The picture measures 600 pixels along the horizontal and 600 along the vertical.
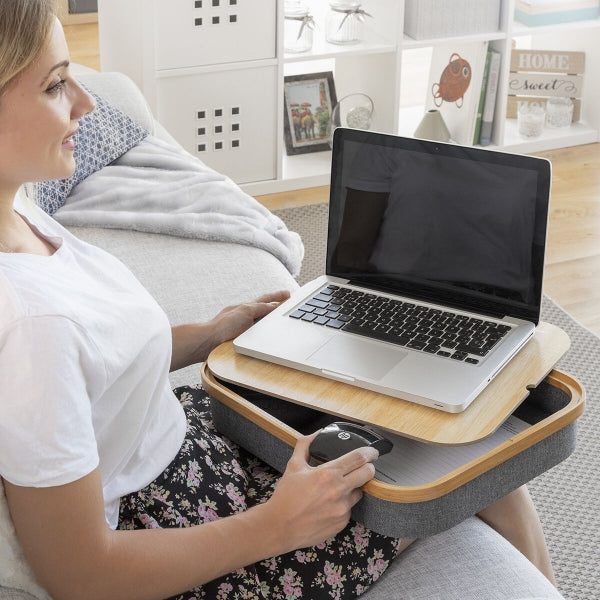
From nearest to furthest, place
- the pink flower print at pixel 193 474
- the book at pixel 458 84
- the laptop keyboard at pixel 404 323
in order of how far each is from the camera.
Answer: the pink flower print at pixel 193 474 < the laptop keyboard at pixel 404 323 < the book at pixel 458 84

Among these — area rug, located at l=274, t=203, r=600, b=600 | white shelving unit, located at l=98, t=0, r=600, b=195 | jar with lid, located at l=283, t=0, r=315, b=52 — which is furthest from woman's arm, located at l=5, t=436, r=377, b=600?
jar with lid, located at l=283, t=0, r=315, b=52

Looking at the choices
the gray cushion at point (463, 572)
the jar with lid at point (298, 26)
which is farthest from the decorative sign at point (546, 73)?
the gray cushion at point (463, 572)

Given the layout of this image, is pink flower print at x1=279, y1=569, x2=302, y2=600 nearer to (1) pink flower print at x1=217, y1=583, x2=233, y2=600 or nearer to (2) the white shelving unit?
(1) pink flower print at x1=217, y1=583, x2=233, y2=600

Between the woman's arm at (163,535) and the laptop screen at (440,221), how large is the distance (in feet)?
1.21

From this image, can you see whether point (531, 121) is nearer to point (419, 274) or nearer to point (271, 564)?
point (419, 274)

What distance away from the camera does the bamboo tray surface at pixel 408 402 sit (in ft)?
3.55

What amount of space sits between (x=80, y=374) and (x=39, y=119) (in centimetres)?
26

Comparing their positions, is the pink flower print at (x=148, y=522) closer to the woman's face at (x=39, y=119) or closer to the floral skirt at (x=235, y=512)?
the floral skirt at (x=235, y=512)

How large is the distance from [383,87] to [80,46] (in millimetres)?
1623

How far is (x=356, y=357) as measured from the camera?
1231mm

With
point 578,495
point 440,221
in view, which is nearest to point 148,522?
point 440,221

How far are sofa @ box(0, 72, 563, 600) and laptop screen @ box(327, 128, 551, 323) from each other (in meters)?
0.32

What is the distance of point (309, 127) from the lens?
3305 millimetres

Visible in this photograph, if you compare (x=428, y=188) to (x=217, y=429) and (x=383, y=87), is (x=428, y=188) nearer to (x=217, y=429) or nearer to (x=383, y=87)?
(x=217, y=429)
